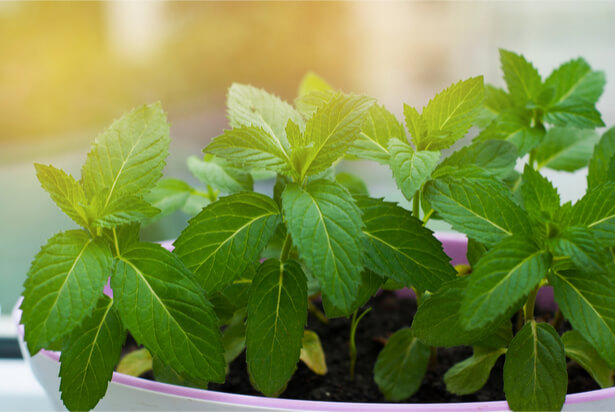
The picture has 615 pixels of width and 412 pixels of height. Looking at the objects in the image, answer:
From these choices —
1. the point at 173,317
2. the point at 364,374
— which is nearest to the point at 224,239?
the point at 173,317

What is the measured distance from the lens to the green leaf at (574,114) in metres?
0.67

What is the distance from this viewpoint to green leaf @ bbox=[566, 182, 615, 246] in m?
0.49

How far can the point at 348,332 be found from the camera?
0.78 meters

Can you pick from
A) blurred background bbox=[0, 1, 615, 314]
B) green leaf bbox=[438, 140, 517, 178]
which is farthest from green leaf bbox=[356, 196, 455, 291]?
blurred background bbox=[0, 1, 615, 314]

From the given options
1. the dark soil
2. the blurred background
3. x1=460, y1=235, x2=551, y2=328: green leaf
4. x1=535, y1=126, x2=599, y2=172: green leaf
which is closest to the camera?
x1=460, y1=235, x2=551, y2=328: green leaf

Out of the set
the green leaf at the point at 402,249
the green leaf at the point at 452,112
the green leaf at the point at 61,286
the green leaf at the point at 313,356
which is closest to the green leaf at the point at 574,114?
the green leaf at the point at 452,112

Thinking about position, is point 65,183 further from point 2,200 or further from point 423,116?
point 2,200

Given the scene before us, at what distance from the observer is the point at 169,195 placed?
72cm

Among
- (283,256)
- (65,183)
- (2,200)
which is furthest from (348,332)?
(2,200)

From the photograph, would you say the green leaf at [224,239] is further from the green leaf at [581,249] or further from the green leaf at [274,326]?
the green leaf at [581,249]

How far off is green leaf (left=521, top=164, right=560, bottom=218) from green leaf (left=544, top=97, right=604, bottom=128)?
182 mm

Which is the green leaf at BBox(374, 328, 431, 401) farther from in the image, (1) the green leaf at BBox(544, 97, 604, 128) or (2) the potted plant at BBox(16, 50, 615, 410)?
(1) the green leaf at BBox(544, 97, 604, 128)

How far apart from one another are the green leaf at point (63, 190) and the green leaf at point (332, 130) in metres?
0.19

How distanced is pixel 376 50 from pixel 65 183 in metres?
0.99
